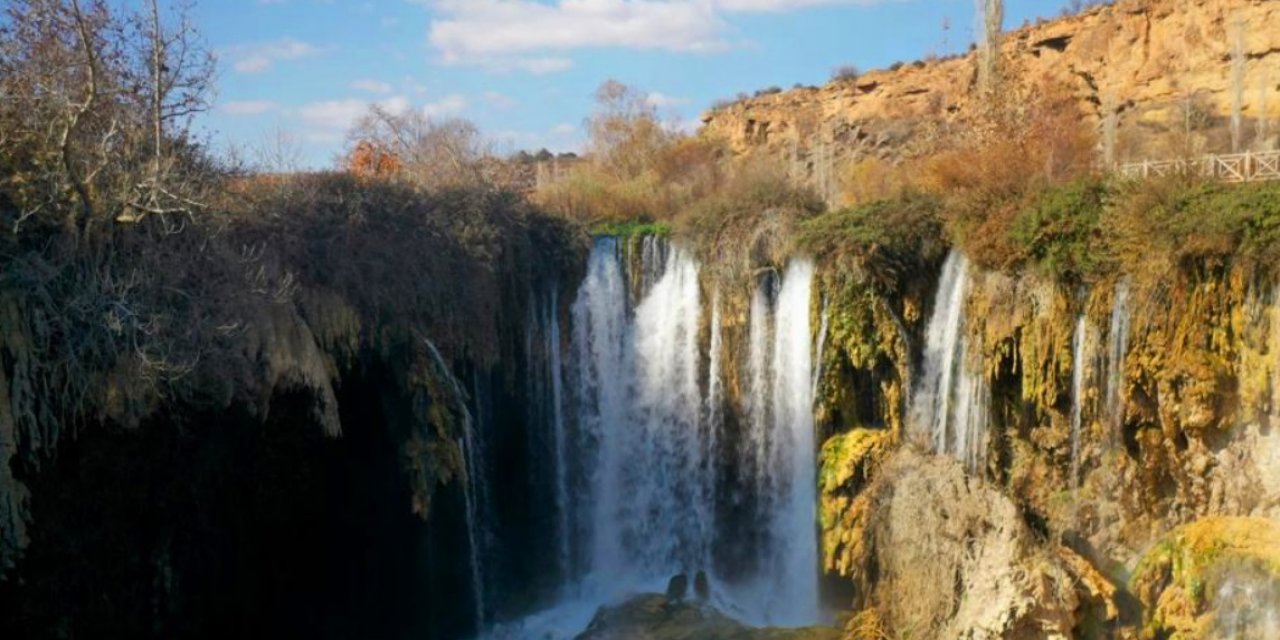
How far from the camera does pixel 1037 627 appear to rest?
12672 millimetres

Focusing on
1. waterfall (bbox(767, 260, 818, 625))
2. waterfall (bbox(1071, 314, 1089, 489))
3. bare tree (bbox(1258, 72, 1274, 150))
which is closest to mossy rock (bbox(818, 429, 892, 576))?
waterfall (bbox(767, 260, 818, 625))

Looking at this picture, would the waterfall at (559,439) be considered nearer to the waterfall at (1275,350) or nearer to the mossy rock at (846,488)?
the mossy rock at (846,488)

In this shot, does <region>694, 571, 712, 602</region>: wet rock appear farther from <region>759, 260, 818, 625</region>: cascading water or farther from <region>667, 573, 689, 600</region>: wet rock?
<region>759, 260, 818, 625</region>: cascading water

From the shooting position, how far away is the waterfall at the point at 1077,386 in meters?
13.7

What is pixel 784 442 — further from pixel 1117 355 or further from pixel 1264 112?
pixel 1264 112

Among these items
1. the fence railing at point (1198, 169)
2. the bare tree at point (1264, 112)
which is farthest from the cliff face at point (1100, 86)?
the fence railing at point (1198, 169)

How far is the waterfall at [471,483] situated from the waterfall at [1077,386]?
26.1ft

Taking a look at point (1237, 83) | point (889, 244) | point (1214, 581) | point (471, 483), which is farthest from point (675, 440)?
point (1237, 83)

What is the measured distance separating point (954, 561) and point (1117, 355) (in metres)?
3.18

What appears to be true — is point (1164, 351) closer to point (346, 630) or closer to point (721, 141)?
point (346, 630)

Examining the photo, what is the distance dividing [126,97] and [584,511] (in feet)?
31.2

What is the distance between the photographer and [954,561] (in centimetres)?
1328

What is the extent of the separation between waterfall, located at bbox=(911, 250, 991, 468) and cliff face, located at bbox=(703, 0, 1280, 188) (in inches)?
451

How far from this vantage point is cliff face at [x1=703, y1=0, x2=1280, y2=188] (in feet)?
97.9
